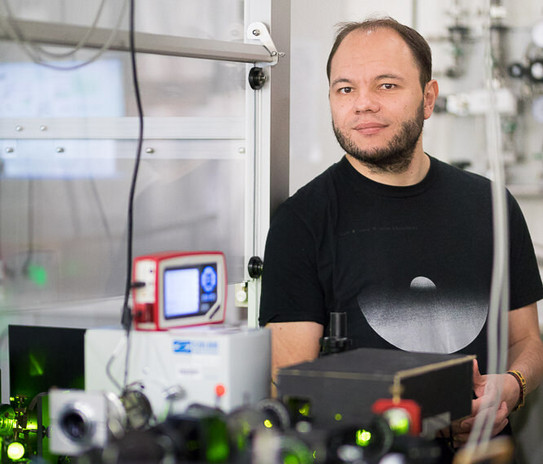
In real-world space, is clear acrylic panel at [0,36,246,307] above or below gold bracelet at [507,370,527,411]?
above

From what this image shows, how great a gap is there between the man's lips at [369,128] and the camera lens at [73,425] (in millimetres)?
1049

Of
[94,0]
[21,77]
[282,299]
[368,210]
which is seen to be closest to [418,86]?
[368,210]

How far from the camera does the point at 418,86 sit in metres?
1.98

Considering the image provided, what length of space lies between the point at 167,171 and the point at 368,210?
482 millimetres

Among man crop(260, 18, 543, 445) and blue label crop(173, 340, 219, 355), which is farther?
man crop(260, 18, 543, 445)

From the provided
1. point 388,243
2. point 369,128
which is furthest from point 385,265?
point 369,128

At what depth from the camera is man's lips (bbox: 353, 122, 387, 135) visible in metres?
1.91

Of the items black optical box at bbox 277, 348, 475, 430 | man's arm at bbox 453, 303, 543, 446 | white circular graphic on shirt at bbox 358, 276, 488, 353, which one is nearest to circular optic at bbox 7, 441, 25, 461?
black optical box at bbox 277, 348, 475, 430

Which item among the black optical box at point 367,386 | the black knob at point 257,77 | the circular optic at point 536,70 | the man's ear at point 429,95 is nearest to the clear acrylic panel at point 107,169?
the black knob at point 257,77

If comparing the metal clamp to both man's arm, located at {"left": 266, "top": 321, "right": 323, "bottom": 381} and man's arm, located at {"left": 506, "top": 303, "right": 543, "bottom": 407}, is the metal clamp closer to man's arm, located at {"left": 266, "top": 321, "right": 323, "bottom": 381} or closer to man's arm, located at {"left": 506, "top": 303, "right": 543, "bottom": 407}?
man's arm, located at {"left": 266, "top": 321, "right": 323, "bottom": 381}

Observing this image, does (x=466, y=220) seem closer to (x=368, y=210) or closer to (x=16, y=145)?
(x=368, y=210)

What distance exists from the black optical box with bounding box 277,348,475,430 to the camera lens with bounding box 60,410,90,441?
0.91 feet

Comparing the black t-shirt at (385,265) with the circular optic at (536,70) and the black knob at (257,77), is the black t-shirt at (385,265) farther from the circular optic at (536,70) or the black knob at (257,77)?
the circular optic at (536,70)

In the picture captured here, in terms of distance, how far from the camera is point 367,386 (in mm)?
1054
